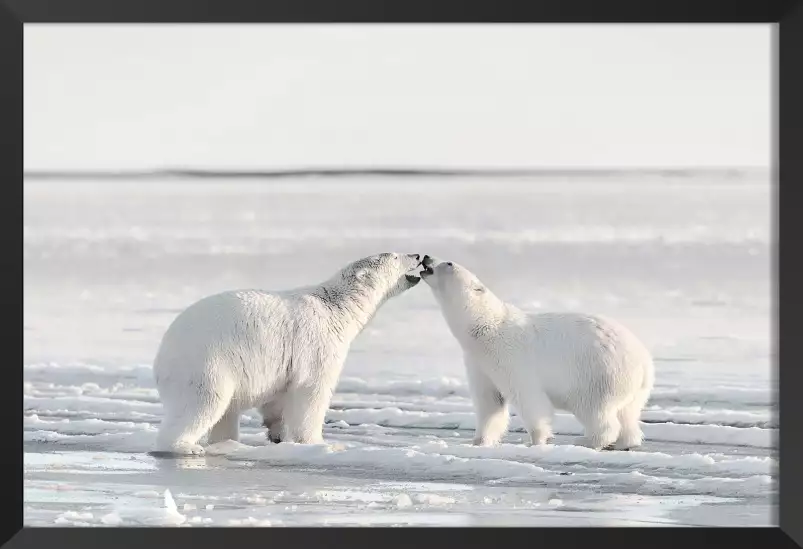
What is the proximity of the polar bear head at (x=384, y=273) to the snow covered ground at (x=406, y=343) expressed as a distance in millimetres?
1122

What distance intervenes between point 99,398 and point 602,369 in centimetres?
471

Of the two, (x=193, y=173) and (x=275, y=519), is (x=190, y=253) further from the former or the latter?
(x=275, y=519)

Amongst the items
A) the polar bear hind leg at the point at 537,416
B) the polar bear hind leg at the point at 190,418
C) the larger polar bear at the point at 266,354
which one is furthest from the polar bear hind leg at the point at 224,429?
the polar bear hind leg at the point at 537,416

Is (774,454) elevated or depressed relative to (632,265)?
depressed

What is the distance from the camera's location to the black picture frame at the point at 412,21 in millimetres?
6539

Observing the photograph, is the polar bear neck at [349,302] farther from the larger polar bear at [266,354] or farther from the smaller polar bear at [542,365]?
the smaller polar bear at [542,365]

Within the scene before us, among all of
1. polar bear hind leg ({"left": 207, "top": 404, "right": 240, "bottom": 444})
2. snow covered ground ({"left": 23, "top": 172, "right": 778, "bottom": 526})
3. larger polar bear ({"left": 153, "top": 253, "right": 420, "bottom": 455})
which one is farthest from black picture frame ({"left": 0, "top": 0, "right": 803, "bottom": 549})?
polar bear hind leg ({"left": 207, "top": 404, "right": 240, "bottom": 444})

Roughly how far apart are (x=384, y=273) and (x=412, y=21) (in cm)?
243

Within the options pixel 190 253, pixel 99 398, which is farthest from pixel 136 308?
pixel 99 398

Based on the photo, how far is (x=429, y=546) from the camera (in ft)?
21.4

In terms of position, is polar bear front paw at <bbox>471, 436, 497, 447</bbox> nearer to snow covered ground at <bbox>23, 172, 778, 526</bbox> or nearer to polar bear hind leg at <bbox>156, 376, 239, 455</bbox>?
snow covered ground at <bbox>23, 172, 778, 526</bbox>

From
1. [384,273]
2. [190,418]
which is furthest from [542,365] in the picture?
[190,418]

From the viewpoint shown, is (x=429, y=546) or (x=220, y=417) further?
(x=220, y=417)

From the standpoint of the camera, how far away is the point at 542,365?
325 inches
